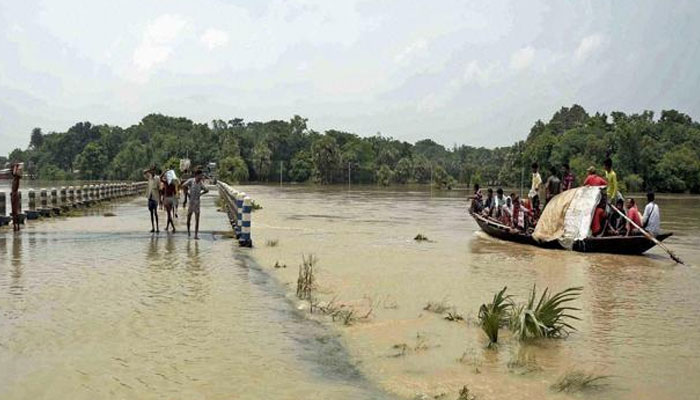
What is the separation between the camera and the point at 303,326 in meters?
8.70

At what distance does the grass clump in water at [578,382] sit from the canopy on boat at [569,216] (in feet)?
38.7

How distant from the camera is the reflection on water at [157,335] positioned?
20.4 ft

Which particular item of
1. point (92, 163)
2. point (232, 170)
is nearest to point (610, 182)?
point (232, 170)

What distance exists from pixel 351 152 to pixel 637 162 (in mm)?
59188

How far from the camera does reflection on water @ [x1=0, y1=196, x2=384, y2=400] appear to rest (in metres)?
6.21

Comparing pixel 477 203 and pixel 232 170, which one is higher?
pixel 232 170

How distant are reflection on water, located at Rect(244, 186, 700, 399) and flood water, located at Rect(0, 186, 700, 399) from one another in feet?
0.12

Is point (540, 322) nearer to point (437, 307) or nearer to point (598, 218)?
point (437, 307)

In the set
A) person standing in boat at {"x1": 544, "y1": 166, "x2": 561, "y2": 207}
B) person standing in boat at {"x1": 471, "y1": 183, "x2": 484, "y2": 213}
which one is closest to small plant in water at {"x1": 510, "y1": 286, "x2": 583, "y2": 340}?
person standing in boat at {"x1": 544, "y1": 166, "x2": 561, "y2": 207}

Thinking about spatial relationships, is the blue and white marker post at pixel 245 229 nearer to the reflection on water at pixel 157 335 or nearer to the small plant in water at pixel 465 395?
the reflection on water at pixel 157 335

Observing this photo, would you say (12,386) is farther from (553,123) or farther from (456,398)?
(553,123)

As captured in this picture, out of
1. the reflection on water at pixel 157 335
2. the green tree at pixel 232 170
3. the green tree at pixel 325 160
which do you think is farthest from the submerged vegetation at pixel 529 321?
the green tree at pixel 325 160

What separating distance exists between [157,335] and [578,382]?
4.65 m

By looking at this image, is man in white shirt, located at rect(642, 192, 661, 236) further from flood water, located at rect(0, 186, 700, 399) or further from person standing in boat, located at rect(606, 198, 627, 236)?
flood water, located at rect(0, 186, 700, 399)
